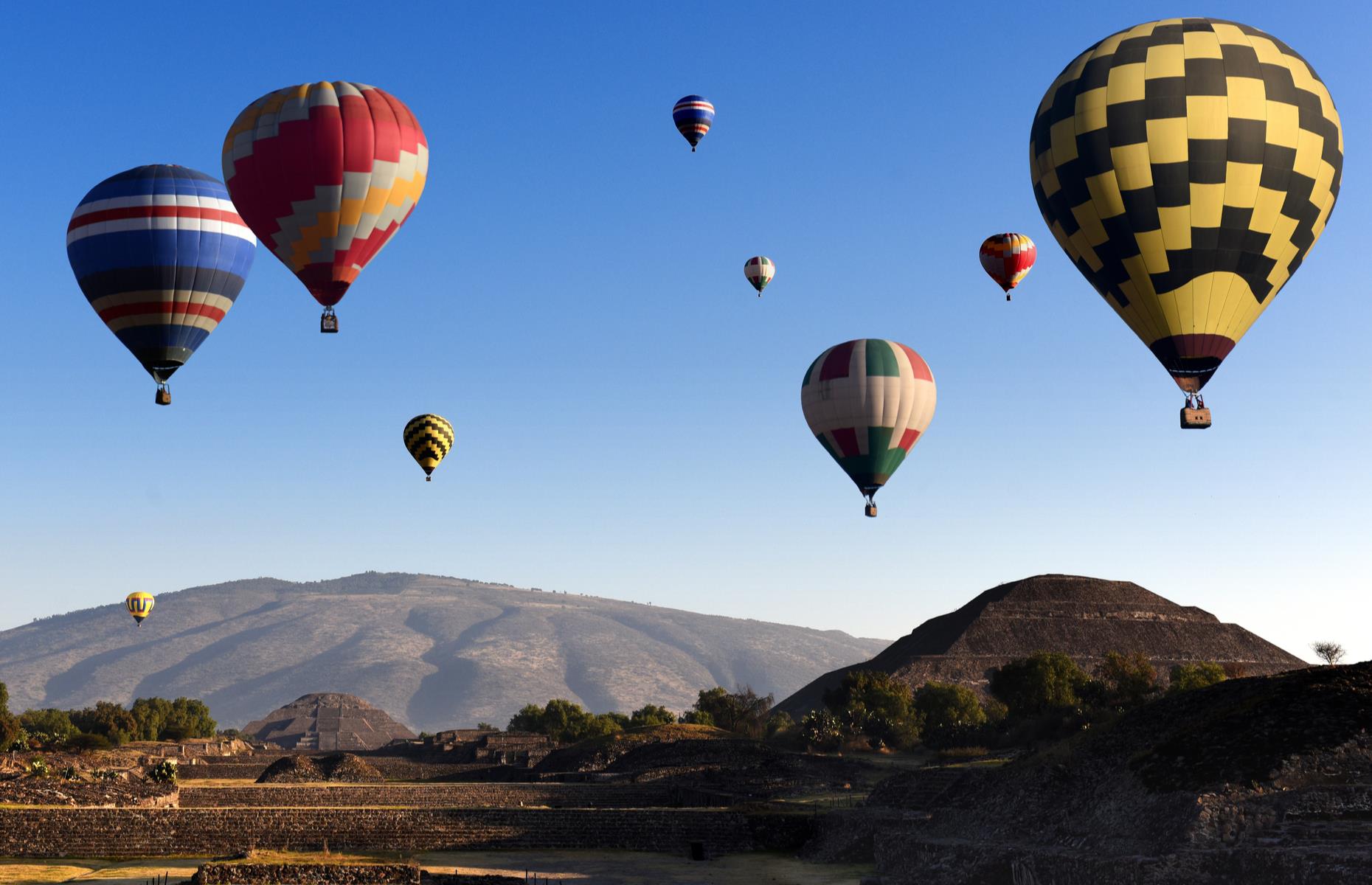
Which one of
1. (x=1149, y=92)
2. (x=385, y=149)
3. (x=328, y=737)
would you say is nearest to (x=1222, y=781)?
(x=1149, y=92)

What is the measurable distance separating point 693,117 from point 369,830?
44559 mm

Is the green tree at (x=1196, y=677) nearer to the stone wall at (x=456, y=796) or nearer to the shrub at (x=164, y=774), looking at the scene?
the stone wall at (x=456, y=796)

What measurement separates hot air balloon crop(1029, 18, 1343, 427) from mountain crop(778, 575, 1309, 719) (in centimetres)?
9393

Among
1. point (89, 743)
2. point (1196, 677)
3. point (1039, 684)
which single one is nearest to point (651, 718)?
point (89, 743)

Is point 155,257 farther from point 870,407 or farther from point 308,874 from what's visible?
point 870,407

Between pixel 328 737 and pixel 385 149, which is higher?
pixel 385 149

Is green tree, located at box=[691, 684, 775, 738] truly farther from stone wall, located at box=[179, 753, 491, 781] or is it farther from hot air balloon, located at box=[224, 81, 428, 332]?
hot air balloon, located at box=[224, 81, 428, 332]

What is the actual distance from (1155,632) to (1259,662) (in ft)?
35.4

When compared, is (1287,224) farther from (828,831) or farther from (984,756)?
(984,756)

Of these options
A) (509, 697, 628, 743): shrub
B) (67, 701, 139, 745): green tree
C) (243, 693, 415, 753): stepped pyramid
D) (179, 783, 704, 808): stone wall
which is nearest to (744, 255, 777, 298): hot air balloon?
(179, 783, 704, 808): stone wall

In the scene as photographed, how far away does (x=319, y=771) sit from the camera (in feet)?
271

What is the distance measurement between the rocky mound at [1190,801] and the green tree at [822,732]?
4926cm

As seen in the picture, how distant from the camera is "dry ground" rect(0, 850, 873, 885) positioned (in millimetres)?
44438

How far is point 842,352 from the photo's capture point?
57.2 meters
